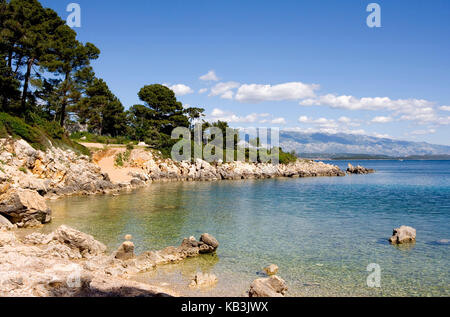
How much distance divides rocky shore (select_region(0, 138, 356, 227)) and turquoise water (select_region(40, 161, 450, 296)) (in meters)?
2.41

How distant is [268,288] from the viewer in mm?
11477

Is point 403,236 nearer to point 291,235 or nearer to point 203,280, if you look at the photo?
point 291,235

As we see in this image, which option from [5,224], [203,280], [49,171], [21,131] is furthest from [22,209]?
[21,131]

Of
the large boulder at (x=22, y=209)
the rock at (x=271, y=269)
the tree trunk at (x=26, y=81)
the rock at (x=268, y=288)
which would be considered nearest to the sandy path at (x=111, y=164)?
the tree trunk at (x=26, y=81)

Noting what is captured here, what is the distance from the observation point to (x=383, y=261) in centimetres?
1623

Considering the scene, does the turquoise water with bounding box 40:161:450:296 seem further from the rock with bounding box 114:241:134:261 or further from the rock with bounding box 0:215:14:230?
the rock with bounding box 0:215:14:230

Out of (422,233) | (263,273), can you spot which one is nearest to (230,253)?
(263,273)

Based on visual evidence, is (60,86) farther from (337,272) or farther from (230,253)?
(337,272)

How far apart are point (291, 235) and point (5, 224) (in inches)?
718

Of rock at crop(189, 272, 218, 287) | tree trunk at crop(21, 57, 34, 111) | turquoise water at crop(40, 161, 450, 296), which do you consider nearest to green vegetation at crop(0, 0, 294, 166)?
tree trunk at crop(21, 57, 34, 111)

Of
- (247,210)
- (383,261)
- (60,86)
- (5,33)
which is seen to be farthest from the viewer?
(60,86)

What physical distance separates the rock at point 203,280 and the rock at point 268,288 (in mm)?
2073

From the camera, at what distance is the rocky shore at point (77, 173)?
2219 cm

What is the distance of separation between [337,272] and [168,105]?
242 feet
